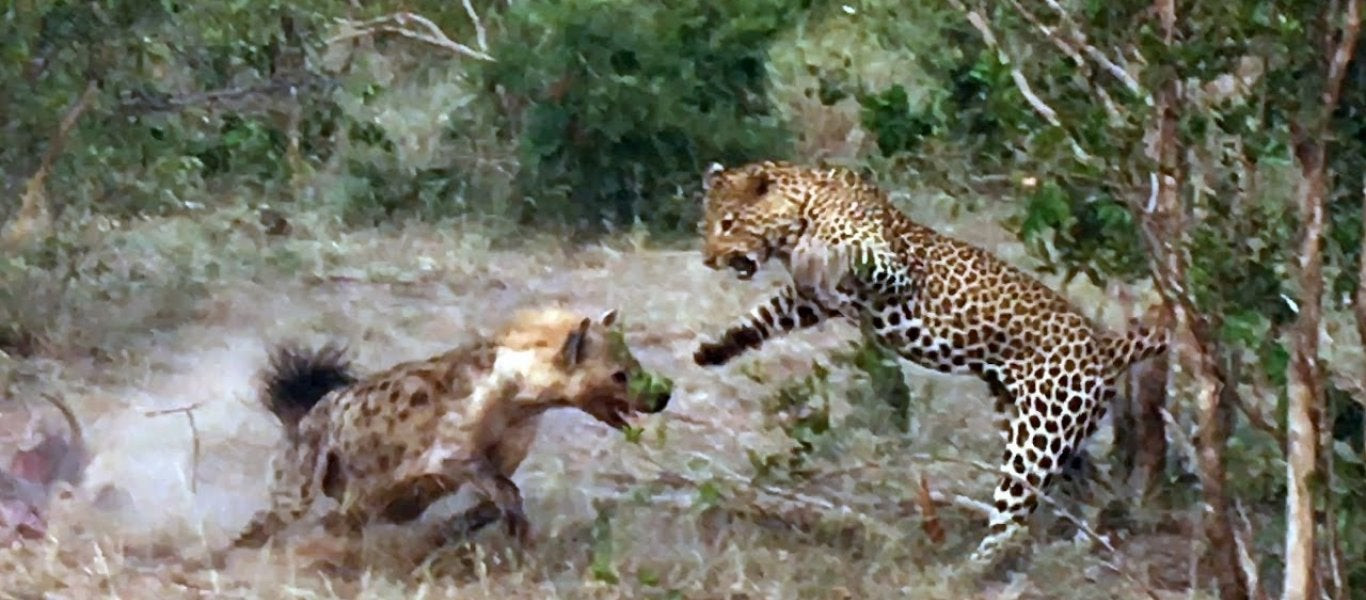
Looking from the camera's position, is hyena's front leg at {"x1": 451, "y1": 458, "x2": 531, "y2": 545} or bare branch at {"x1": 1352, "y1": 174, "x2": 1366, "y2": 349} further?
hyena's front leg at {"x1": 451, "y1": 458, "x2": 531, "y2": 545}

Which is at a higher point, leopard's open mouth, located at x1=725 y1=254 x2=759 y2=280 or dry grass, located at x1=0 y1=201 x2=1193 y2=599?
leopard's open mouth, located at x1=725 y1=254 x2=759 y2=280

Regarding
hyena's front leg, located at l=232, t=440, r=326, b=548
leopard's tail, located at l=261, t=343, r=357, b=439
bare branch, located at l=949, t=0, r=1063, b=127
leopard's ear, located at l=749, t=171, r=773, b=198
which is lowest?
hyena's front leg, located at l=232, t=440, r=326, b=548

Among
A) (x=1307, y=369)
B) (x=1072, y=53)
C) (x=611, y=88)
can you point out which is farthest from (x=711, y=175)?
(x=1307, y=369)

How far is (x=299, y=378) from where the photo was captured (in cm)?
257

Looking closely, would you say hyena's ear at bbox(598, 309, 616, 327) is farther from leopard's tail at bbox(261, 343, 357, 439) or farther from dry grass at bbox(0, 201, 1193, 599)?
leopard's tail at bbox(261, 343, 357, 439)

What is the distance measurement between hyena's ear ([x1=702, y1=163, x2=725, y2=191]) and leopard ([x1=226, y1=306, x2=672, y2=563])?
21cm

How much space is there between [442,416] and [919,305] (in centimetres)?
63

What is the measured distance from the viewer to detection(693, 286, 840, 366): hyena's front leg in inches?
99.0

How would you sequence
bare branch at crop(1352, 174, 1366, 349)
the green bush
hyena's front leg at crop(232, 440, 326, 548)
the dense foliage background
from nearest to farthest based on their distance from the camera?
bare branch at crop(1352, 174, 1366, 349) → the dense foliage background → hyena's front leg at crop(232, 440, 326, 548) → the green bush

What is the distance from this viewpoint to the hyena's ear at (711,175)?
8.44 feet

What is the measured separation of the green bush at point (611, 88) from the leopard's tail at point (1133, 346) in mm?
592

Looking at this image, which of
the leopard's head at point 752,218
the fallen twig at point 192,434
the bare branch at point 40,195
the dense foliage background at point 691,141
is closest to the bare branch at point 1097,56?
the dense foliage background at point 691,141

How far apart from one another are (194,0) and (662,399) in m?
0.86

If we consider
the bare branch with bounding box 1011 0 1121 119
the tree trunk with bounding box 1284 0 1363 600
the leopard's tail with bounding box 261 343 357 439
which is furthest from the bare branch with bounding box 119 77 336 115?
the tree trunk with bounding box 1284 0 1363 600
